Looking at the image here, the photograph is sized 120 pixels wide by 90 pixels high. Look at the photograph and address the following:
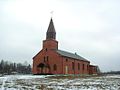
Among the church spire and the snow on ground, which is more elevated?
the church spire

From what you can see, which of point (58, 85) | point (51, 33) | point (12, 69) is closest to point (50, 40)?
point (51, 33)

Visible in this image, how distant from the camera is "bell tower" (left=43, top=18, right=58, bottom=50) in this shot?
203 ft

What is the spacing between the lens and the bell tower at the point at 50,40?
6175cm

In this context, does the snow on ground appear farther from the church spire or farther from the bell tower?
the church spire

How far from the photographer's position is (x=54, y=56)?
2409 inches

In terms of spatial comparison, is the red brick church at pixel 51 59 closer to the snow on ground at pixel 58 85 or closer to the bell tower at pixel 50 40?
the bell tower at pixel 50 40

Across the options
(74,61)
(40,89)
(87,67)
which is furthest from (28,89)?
(87,67)

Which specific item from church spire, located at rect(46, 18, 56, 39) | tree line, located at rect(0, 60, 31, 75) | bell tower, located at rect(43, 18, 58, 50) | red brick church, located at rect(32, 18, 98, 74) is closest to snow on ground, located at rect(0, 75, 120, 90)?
red brick church, located at rect(32, 18, 98, 74)

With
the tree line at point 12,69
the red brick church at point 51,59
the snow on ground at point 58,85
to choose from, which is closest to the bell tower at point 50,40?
the red brick church at point 51,59

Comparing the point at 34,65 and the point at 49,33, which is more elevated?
the point at 49,33

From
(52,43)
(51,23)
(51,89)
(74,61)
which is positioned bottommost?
(51,89)

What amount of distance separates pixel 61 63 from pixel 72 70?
8.40 m

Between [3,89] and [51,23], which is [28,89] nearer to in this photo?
[3,89]

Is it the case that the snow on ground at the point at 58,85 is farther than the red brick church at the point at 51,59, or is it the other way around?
the red brick church at the point at 51,59
